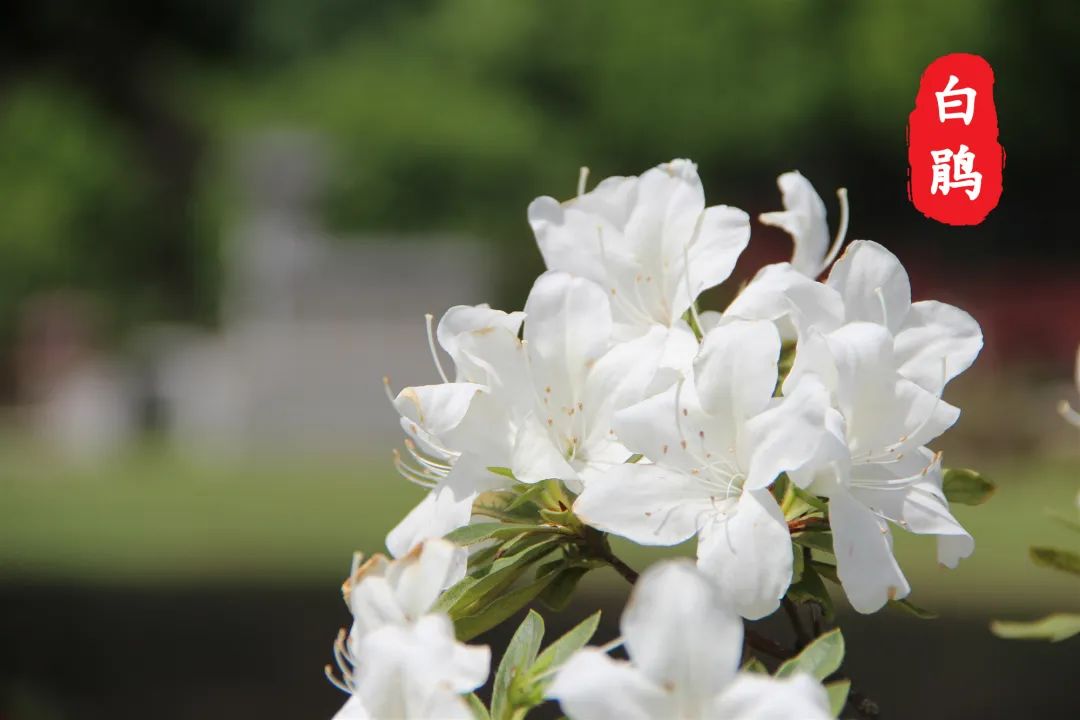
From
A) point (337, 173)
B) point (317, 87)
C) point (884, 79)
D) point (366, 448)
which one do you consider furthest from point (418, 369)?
point (317, 87)

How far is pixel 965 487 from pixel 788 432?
0.31 metres

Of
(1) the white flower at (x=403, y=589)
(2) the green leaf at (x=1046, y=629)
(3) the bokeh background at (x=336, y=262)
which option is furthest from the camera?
(3) the bokeh background at (x=336, y=262)

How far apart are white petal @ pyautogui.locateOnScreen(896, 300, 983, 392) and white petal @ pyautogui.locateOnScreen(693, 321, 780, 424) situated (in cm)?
14

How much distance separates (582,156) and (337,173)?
134 inches

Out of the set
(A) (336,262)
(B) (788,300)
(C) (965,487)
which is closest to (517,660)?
(B) (788,300)

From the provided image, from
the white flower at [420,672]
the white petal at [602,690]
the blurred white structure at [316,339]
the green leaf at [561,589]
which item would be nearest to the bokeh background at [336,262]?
the blurred white structure at [316,339]

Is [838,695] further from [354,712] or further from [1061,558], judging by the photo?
[1061,558]

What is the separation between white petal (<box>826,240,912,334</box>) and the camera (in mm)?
869

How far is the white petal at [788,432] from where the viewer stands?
2.46ft

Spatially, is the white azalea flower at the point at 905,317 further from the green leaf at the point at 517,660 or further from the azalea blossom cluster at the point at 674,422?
the green leaf at the point at 517,660

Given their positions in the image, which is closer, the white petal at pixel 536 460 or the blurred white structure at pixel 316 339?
the white petal at pixel 536 460

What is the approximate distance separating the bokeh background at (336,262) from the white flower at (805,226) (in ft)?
11.9

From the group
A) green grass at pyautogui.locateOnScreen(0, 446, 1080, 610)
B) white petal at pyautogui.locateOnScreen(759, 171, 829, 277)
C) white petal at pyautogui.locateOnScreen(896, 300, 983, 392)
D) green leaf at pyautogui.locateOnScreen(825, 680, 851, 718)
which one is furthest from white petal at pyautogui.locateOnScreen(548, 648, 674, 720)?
green grass at pyautogui.locateOnScreen(0, 446, 1080, 610)

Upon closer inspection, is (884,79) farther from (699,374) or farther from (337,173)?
(699,374)
